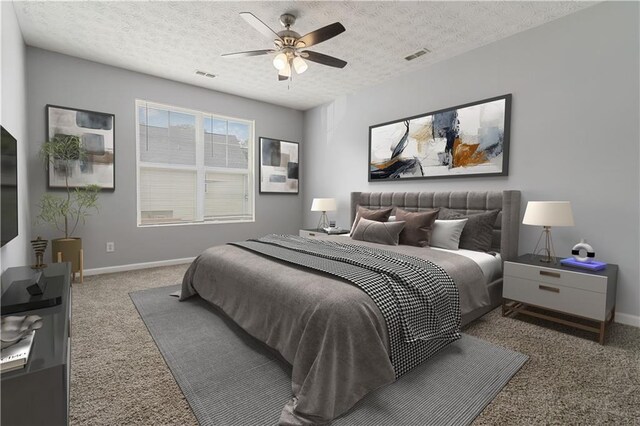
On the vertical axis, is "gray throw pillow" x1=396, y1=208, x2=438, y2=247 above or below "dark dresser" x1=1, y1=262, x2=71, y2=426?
above

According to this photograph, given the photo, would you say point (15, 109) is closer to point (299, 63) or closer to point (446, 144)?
point (299, 63)

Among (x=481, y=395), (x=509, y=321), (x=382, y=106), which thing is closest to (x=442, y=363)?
(x=481, y=395)

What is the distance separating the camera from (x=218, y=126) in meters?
5.00

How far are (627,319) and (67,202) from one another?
19.2 ft

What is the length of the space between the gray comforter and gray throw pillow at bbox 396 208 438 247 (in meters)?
0.84

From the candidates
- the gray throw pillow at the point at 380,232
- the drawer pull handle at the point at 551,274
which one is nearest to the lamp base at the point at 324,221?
the gray throw pillow at the point at 380,232

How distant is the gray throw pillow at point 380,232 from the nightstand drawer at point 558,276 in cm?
104

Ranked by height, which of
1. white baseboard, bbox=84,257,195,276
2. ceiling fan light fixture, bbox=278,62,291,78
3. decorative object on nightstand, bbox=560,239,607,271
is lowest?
white baseboard, bbox=84,257,195,276

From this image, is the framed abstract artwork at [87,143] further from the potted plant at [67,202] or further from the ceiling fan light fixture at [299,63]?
the ceiling fan light fixture at [299,63]

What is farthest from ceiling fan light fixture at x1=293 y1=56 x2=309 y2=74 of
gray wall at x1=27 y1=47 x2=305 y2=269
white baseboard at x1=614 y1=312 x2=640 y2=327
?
white baseboard at x1=614 y1=312 x2=640 y2=327

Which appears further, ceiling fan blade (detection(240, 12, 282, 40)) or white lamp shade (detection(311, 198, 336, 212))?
white lamp shade (detection(311, 198, 336, 212))

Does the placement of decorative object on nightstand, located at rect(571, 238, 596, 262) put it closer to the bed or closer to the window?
the bed

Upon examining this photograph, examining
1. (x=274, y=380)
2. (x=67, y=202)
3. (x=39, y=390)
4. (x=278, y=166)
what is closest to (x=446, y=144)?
(x=278, y=166)

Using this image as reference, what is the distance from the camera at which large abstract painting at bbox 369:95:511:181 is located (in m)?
3.31
